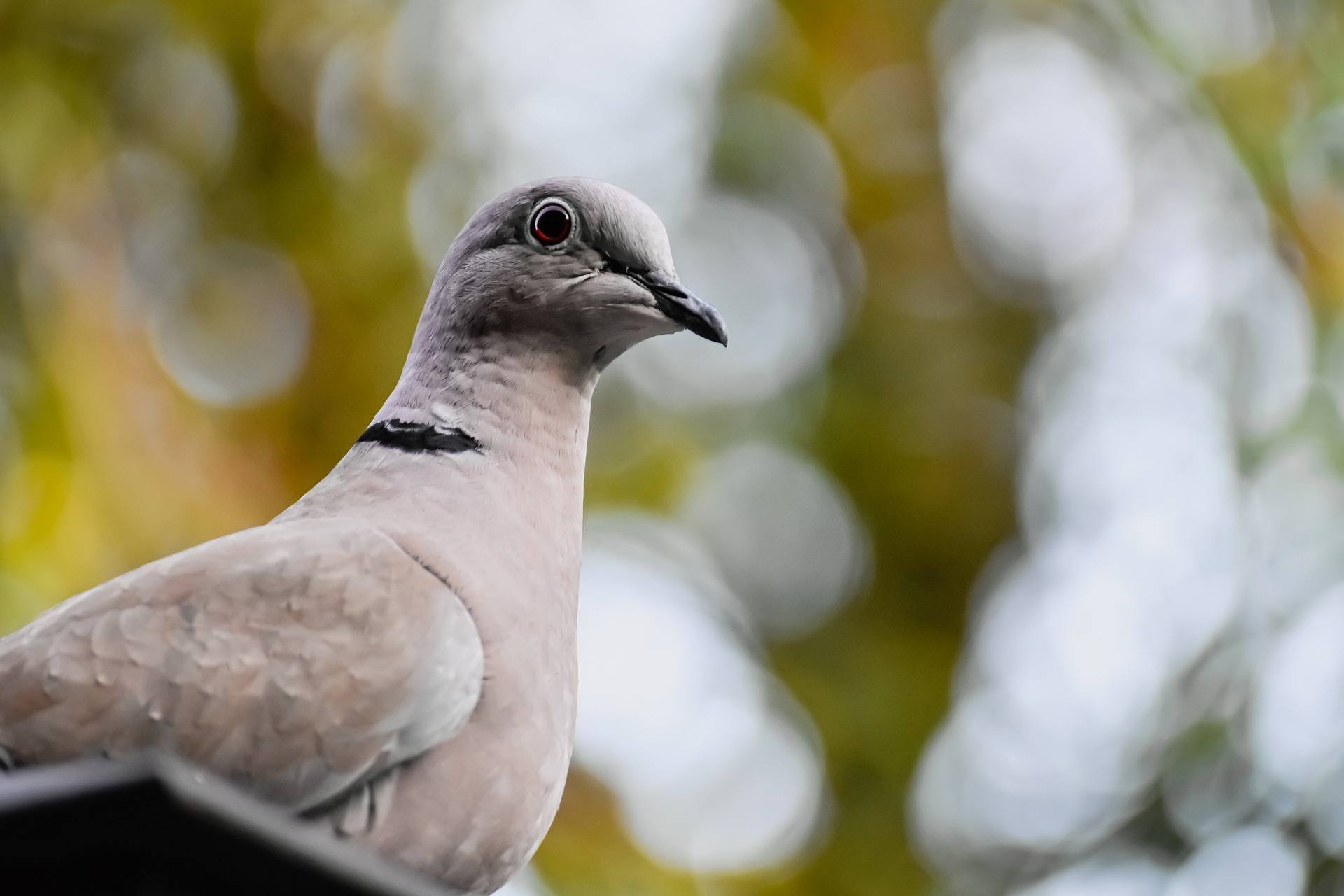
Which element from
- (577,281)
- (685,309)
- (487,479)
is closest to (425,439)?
(487,479)

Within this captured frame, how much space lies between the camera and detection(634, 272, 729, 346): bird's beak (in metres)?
2.51

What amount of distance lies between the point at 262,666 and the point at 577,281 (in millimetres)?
882

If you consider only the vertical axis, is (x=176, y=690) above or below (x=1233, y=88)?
below

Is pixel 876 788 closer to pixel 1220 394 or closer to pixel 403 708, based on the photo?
pixel 1220 394

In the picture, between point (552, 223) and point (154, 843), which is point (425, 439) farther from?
point (154, 843)

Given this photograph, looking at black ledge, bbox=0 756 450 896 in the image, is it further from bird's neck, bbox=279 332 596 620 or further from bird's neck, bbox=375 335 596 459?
bird's neck, bbox=375 335 596 459

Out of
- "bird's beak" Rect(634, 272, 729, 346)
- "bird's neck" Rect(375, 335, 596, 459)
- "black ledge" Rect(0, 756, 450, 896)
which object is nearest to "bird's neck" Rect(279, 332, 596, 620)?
"bird's neck" Rect(375, 335, 596, 459)

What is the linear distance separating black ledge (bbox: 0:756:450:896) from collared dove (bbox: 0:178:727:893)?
567mm

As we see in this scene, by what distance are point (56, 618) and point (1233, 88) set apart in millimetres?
7584

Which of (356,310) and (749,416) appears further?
(749,416)

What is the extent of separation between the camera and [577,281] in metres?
2.54

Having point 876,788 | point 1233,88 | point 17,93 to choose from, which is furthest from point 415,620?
point 1233,88

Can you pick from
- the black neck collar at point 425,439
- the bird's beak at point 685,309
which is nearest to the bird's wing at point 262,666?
the black neck collar at point 425,439

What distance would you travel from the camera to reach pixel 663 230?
8.65ft
